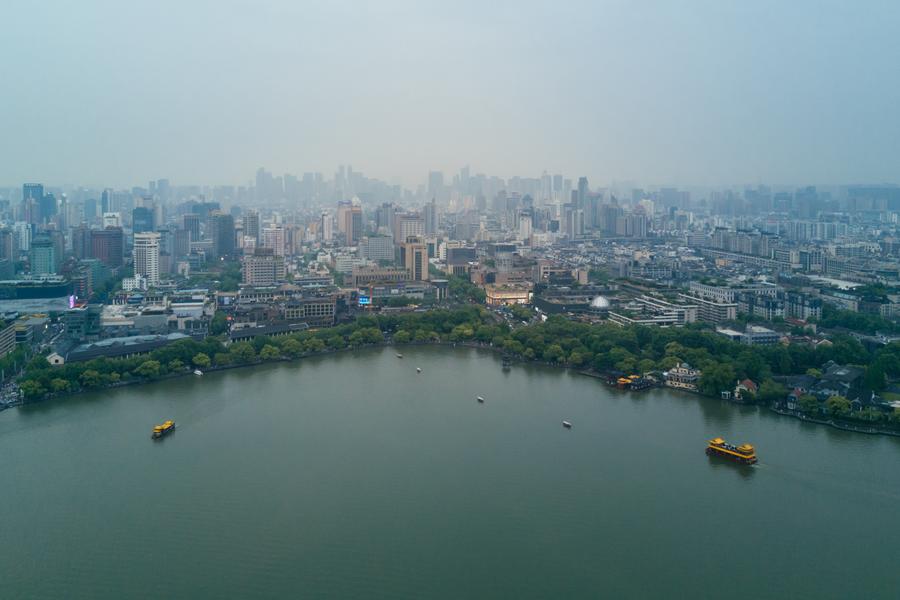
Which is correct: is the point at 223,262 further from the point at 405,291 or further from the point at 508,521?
the point at 508,521

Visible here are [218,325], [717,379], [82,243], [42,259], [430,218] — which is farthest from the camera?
[430,218]

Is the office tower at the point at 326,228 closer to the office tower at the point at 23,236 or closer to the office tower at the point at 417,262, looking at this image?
the office tower at the point at 23,236

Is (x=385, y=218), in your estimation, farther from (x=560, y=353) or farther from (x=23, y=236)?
(x=560, y=353)

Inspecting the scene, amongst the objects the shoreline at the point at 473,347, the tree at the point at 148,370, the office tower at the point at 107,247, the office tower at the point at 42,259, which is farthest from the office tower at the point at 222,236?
the tree at the point at 148,370

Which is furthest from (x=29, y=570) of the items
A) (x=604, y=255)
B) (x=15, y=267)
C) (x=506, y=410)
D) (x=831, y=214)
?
(x=831, y=214)

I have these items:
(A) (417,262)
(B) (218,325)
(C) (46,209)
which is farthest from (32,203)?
(B) (218,325)
